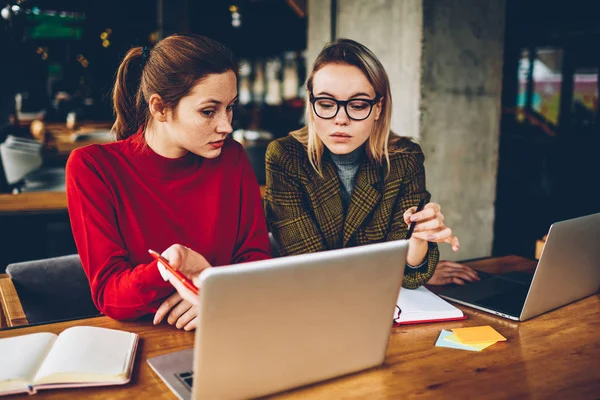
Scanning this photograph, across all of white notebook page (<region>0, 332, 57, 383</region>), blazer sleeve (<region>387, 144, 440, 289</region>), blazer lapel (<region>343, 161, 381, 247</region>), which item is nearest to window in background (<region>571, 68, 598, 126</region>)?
blazer sleeve (<region>387, 144, 440, 289</region>)

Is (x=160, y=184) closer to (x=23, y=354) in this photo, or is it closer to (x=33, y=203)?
(x=23, y=354)

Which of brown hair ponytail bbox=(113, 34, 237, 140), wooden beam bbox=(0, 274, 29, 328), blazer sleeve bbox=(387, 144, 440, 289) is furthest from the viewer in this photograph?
blazer sleeve bbox=(387, 144, 440, 289)

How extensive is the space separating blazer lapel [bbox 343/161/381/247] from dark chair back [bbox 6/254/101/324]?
858 mm

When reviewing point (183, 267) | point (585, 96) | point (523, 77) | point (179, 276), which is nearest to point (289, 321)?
point (179, 276)

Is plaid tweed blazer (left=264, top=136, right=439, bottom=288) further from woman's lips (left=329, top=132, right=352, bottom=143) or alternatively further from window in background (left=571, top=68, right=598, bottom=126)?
window in background (left=571, top=68, right=598, bottom=126)

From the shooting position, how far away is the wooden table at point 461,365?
1.06 meters

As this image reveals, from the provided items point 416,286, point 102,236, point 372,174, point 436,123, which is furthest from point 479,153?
point 102,236

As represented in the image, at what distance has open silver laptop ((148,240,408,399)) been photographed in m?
0.87

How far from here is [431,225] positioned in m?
1.49

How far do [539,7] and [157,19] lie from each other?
7.02m

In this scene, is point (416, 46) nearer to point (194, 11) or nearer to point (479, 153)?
point (479, 153)

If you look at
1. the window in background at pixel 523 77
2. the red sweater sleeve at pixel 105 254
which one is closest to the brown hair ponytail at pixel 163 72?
the red sweater sleeve at pixel 105 254

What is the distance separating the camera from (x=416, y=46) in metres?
3.08

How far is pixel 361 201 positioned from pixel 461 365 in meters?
0.81
